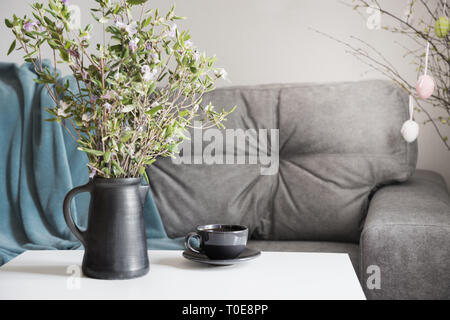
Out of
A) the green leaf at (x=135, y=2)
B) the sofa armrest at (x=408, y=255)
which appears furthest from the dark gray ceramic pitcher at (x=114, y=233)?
the sofa armrest at (x=408, y=255)

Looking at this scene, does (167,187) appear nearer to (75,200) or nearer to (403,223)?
(75,200)

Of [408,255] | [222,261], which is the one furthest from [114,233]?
[408,255]

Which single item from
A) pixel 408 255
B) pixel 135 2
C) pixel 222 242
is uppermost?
pixel 135 2

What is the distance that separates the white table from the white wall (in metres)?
1.14

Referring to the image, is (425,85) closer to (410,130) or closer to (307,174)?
(410,130)

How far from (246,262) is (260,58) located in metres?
1.27

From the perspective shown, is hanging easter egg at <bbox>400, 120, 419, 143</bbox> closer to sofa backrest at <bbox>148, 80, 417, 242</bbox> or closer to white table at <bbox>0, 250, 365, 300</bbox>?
sofa backrest at <bbox>148, 80, 417, 242</bbox>

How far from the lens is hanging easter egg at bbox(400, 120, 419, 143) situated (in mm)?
1416

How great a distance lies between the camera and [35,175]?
161cm

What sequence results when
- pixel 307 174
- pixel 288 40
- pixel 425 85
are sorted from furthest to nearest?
pixel 288 40, pixel 307 174, pixel 425 85

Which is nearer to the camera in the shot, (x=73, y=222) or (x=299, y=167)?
(x=73, y=222)

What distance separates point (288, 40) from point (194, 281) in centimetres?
141

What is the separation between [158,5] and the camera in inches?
84.7
